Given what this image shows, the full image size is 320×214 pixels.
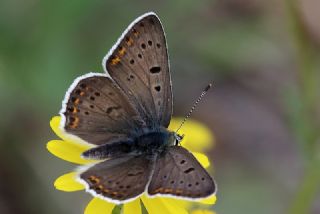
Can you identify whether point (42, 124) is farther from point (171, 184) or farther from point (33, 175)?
point (171, 184)

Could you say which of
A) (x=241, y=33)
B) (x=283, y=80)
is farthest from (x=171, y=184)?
(x=283, y=80)

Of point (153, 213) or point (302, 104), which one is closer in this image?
point (153, 213)

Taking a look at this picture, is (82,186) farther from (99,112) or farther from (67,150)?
(99,112)

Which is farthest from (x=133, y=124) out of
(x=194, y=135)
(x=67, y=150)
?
(x=194, y=135)

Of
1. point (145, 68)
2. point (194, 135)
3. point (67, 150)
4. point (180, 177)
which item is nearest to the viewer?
point (180, 177)

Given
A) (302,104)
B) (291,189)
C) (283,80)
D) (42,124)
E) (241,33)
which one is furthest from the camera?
(283,80)

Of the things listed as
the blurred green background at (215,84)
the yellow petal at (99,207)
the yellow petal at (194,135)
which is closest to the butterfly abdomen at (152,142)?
the yellow petal at (99,207)
